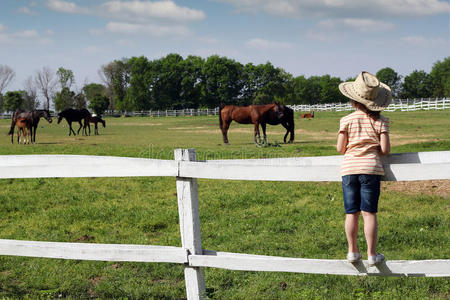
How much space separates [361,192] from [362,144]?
37 cm

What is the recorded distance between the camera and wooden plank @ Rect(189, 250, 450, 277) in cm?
352

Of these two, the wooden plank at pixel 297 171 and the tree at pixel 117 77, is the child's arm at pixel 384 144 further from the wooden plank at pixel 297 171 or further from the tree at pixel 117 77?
the tree at pixel 117 77

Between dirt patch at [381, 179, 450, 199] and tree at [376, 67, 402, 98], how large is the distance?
154802 mm

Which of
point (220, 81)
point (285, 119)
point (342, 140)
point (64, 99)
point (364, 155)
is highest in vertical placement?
point (220, 81)

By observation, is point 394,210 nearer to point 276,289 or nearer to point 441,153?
point 276,289

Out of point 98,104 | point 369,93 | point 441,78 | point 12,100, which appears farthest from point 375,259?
point 441,78

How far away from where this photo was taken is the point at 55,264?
18.7 feet

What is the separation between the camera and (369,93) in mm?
3643

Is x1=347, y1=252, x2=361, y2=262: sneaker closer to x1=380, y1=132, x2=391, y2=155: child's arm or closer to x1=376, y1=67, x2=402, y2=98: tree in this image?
x1=380, y1=132, x2=391, y2=155: child's arm

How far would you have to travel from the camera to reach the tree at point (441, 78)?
118 metres

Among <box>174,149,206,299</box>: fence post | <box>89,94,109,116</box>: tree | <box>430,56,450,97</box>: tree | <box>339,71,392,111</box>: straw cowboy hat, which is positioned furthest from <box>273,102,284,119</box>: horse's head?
<box>430,56,450,97</box>: tree

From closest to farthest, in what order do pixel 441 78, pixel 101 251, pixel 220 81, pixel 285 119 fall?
pixel 101 251
pixel 285 119
pixel 220 81
pixel 441 78

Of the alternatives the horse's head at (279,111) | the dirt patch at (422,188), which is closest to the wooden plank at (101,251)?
the dirt patch at (422,188)

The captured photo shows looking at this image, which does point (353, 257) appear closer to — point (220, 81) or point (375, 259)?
point (375, 259)
